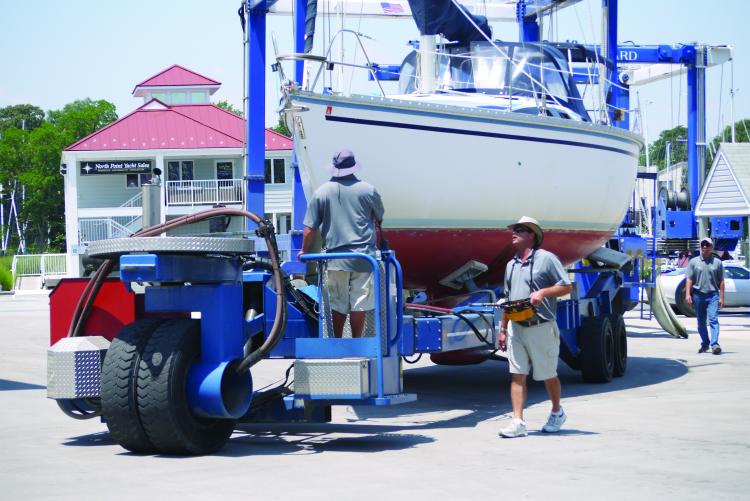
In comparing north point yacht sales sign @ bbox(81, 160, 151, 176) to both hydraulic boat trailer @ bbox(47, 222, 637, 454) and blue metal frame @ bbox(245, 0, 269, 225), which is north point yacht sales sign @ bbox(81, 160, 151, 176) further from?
hydraulic boat trailer @ bbox(47, 222, 637, 454)

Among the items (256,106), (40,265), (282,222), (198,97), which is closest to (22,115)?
(198,97)

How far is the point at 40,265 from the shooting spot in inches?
2090

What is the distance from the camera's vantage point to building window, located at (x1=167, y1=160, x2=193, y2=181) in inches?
2055

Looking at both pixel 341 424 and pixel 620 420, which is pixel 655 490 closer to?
pixel 620 420

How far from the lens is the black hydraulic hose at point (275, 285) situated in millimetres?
7977

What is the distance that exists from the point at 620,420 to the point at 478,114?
3421mm

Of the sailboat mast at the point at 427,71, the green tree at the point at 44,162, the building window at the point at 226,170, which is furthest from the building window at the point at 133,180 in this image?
the sailboat mast at the point at 427,71

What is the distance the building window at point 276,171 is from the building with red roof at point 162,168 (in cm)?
5

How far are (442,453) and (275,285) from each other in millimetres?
1778

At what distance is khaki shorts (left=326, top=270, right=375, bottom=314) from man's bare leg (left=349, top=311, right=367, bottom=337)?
4 centimetres

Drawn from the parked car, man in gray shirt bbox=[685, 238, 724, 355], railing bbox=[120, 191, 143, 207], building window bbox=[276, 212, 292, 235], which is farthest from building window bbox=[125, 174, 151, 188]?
man in gray shirt bbox=[685, 238, 724, 355]

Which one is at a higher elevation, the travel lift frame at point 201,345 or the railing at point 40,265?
the travel lift frame at point 201,345

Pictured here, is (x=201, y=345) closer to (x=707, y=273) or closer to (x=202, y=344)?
(x=202, y=344)

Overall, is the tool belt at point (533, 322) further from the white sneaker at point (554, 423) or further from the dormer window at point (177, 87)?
the dormer window at point (177, 87)
